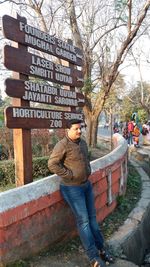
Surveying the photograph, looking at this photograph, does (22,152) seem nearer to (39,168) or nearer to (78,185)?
(78,185)

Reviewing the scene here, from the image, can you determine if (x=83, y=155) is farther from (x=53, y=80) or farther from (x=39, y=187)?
(x=53, y=80)

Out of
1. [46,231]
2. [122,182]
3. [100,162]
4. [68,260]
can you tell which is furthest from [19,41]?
[122,182]

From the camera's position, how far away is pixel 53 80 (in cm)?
564

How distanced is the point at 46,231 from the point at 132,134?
514 inches

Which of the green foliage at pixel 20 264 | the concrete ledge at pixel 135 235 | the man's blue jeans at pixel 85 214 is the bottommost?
the concrete ledge at pixel 135 235

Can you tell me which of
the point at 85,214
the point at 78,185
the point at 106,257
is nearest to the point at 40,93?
the point at 78,185

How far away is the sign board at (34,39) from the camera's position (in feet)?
15.2

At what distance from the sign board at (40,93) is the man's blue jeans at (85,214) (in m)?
1.37

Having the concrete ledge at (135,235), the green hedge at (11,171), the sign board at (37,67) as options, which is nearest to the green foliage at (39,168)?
the green hedge at (11,171)

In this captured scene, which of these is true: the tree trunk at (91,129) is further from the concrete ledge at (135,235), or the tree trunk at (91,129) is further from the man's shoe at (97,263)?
the man's shoe at (97,263)

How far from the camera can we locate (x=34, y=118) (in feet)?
16.2

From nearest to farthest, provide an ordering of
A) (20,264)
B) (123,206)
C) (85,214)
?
(20,264) → (85,214) → (123,206)

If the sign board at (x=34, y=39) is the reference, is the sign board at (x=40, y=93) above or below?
below

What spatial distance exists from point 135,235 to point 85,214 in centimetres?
144
